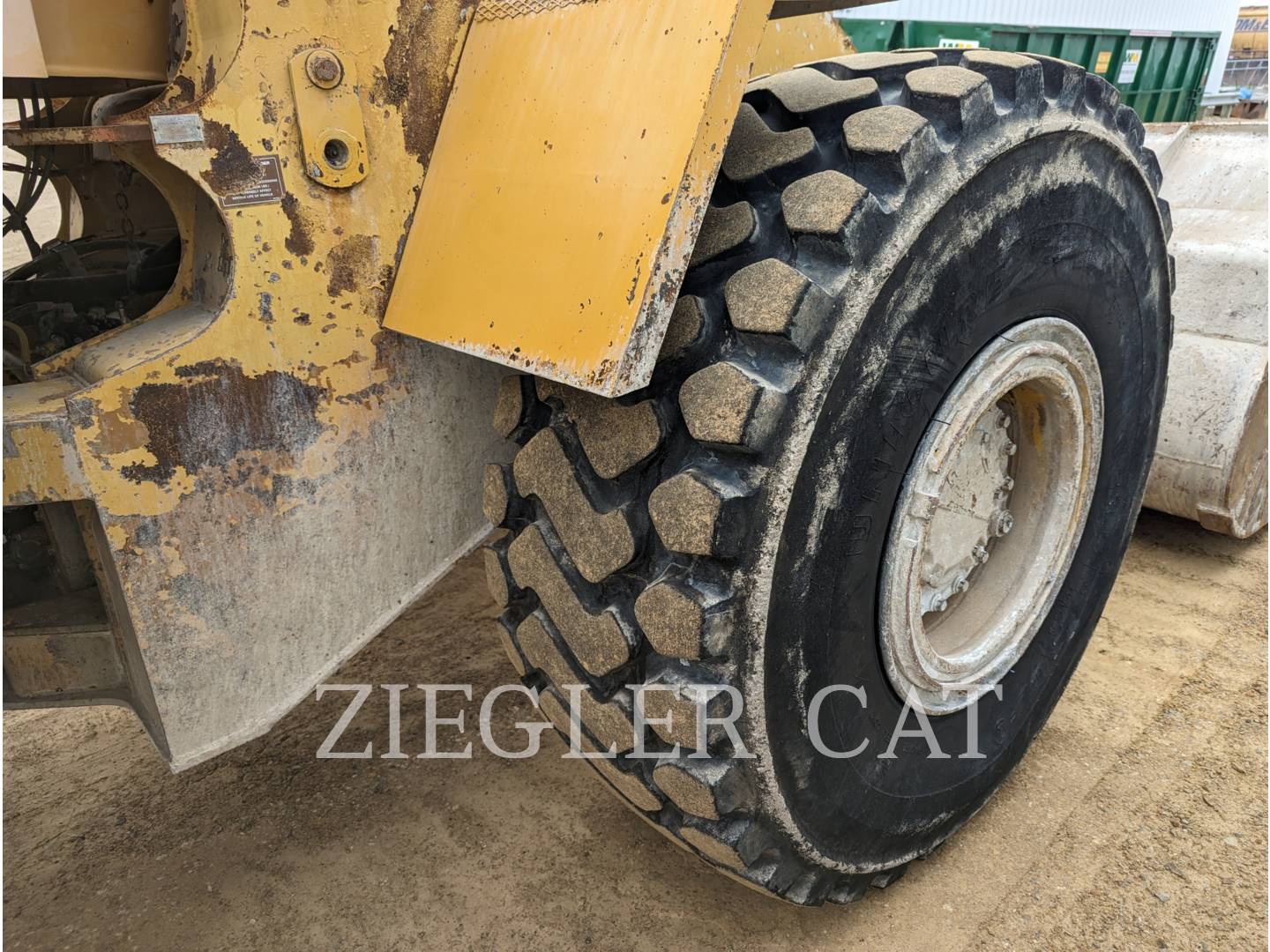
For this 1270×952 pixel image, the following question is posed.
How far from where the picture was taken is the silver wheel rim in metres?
1.65

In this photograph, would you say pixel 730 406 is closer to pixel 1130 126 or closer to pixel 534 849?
pixel 1130 126

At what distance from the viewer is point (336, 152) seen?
1.26 m

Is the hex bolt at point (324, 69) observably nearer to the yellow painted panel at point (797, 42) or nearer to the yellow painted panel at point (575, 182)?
the yellow painted panel at point (575, 182)

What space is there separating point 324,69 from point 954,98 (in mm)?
860

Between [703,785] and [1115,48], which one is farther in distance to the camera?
[1115,48]

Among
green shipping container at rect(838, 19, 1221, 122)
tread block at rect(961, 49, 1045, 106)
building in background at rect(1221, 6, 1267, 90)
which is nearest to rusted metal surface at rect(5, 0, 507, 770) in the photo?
tread block at rect(961, 49, 1045, 106)

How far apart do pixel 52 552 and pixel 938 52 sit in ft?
5.41

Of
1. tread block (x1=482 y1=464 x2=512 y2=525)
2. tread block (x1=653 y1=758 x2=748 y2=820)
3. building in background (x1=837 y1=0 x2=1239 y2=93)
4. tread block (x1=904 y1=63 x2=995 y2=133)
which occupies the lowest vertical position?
tread block (x1=653 y1=758 x2=748 y2=820)

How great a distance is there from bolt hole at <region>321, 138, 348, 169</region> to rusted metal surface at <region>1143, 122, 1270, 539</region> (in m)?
2.62

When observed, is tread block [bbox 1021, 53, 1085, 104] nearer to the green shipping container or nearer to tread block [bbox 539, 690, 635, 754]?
tread block [bbox 539, 690, 635, 754]

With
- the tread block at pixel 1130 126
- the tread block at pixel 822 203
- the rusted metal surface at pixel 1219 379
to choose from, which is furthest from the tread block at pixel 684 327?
the rusted metal surface at pixel 1219 379

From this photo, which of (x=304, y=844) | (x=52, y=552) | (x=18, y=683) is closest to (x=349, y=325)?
(x=52, y=552)

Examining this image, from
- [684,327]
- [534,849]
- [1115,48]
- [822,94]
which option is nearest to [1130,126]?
[822,94]

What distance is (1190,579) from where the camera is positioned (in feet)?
10.0
